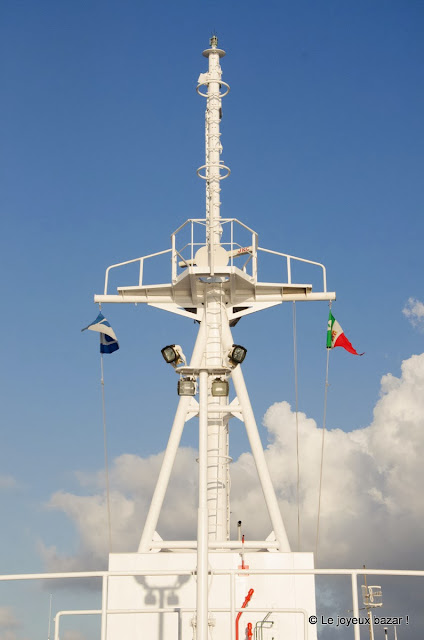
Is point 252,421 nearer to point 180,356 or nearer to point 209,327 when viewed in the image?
point 209,327

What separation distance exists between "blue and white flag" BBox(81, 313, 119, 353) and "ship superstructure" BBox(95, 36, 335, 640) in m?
1.35

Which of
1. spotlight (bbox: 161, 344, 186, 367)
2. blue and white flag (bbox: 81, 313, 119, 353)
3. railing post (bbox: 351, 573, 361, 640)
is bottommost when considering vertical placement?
railing post (bbox: 351, 573, 361, 640)

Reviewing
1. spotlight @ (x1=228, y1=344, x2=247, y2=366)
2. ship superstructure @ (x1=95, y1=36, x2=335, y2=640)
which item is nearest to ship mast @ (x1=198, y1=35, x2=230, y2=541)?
ship superstructure @ (x1=95, y1=36, x2=335, y2=640)

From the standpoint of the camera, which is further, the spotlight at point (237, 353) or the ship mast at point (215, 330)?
the ship mast at point (215, 330)

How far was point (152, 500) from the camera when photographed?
2270 centimetres

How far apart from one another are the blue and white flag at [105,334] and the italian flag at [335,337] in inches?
260

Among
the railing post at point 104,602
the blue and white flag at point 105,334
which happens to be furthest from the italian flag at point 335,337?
the railing post at point 104,602

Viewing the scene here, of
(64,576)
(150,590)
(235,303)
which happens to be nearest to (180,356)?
(64,576)

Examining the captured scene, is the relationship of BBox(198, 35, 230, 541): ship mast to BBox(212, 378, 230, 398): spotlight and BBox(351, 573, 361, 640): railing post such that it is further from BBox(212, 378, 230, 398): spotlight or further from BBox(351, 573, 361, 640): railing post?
BBox(351, 573, 361, 640): railing post

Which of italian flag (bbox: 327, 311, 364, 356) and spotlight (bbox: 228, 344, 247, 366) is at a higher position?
italian flag (bbox: 327, 311, 364, 356)

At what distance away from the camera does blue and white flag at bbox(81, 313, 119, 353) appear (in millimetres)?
23953

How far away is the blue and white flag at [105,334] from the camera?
943 inches

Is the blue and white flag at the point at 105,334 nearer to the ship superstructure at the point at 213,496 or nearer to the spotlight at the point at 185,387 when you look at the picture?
the ship superstructure at the point at 213,496

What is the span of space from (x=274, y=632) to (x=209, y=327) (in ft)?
29.6
